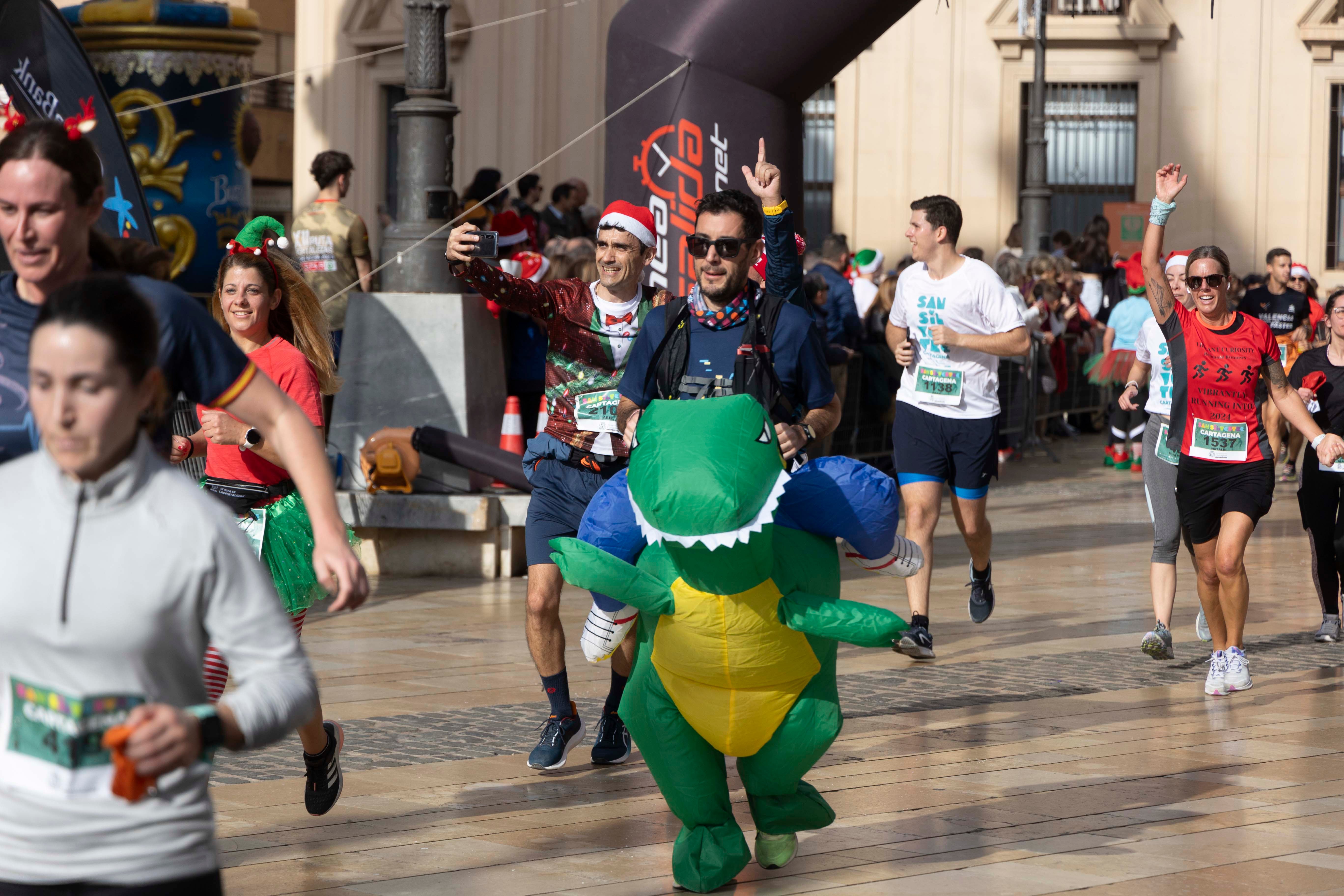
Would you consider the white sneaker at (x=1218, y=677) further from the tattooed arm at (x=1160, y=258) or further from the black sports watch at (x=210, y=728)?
the black sports watch at (x=210, y=728)

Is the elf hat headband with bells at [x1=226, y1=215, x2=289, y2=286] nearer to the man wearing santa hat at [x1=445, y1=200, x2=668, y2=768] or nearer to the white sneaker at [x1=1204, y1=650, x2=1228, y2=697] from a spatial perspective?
the man wearing santa hat at [x1=445, y1=200, x2=668, y2=768]

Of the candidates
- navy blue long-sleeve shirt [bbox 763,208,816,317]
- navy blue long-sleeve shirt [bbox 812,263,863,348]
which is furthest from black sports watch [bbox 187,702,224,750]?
navy blue long-sleeve shirt [bbox 812,263,863,348]

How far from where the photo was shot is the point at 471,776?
6172 mm

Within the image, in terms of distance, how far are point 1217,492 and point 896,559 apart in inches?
132

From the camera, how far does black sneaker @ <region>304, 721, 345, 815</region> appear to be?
5305mm

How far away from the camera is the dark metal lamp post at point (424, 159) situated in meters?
11.1

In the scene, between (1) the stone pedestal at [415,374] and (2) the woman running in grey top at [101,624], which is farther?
(1) the stone pedestal at [415,374]

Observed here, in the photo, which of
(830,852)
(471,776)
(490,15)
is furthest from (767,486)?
(490,15)

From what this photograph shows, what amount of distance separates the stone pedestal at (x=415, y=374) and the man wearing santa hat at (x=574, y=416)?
4.40 m

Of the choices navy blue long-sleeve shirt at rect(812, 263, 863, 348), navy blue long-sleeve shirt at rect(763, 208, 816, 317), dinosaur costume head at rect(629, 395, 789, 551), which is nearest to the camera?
dinosaur costume head at rect(629, 395, 789, 551)

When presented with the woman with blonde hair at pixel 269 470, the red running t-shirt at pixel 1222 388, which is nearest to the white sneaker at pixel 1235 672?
the red running t-shirt at pixel 1222 388

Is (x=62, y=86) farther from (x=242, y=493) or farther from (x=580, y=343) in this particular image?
(x=242, y=493)

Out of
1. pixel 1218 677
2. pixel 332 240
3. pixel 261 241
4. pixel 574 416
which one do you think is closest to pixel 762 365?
pixel 574 416

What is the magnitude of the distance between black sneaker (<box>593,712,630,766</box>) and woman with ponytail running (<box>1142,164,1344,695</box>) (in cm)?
282
